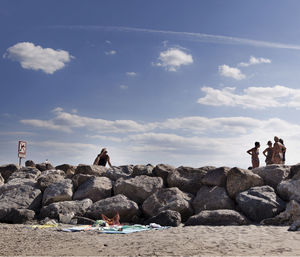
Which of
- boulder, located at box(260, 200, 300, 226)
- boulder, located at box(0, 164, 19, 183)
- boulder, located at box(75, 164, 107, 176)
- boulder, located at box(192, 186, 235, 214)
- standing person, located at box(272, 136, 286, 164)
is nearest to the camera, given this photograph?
boulder, located at box(260, 200, 300, 226)

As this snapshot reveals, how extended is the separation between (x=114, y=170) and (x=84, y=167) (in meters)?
1.20

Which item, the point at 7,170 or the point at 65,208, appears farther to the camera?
the point at 7,170

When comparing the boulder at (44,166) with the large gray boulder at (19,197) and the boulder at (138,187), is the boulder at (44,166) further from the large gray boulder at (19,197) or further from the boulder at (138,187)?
the boulder at (138,187)

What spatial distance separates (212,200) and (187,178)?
160 cm

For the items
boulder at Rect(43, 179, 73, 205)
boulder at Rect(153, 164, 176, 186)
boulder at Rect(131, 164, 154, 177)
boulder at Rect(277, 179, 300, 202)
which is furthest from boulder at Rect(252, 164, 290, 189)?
boulder at Rect(43, 179, 73, 205)

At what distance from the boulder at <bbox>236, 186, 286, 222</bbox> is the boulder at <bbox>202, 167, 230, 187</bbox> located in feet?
3.03

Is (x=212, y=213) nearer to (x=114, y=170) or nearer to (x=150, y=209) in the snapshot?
(x=150, y=209)

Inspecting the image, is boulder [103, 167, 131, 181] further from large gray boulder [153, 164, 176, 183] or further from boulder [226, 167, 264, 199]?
boulder [226, 167, 264, 199]

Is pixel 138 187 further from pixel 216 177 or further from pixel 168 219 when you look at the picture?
pixel 216 177

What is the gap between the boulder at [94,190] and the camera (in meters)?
13.0

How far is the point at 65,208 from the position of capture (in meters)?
12.3

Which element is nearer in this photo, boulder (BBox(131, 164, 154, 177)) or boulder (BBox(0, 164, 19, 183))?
boulder (BBox(131, 164, 154, 177))

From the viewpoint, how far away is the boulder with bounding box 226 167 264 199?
39.1ft

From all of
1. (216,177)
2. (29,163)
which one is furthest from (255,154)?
(29,163)
